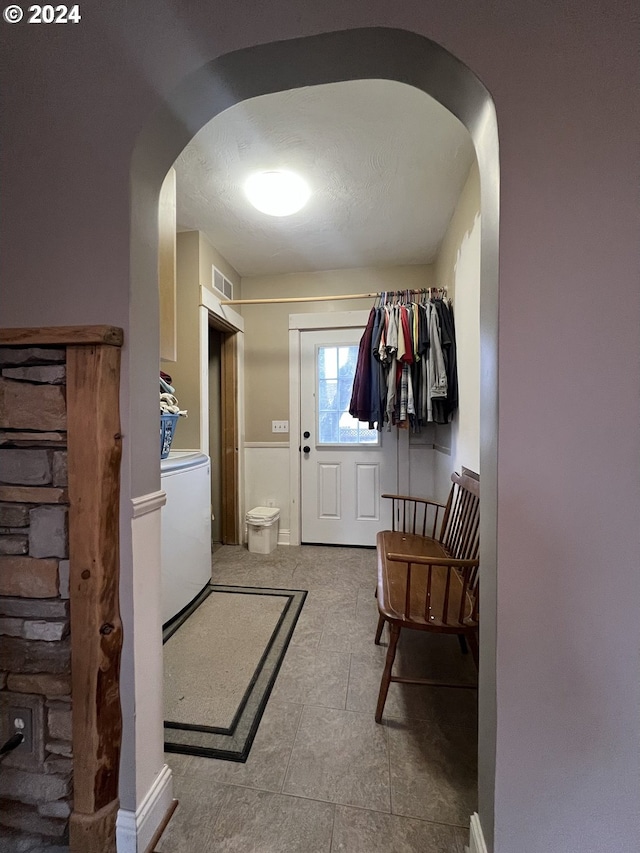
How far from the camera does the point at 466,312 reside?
1.82 m

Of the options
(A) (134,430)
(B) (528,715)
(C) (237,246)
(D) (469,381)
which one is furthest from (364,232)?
(B) (528,715)

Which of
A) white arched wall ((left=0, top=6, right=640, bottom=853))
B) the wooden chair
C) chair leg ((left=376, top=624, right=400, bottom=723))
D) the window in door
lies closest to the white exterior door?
the window in door

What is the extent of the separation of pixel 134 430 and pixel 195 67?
2.95 ft

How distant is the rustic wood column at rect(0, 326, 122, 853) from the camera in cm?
83

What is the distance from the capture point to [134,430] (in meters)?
0.87

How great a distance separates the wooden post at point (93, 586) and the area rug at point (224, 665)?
0.38 meters

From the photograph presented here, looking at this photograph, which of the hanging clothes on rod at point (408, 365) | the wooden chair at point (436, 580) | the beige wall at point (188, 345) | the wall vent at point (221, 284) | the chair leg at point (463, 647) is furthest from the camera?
the wall vent at point (221, 284)

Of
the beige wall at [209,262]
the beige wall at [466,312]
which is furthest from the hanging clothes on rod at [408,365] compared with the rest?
the beige wall at [209,262]

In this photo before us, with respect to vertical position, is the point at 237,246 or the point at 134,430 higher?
the point at 237,246

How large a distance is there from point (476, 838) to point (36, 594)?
126cm

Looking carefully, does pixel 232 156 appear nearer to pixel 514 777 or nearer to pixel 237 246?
pixel 237 246

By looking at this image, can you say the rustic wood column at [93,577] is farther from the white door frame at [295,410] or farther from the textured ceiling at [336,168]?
the white door frame at [295,410]

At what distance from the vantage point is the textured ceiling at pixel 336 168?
1.39m

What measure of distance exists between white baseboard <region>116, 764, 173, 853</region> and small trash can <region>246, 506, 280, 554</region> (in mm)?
1905
